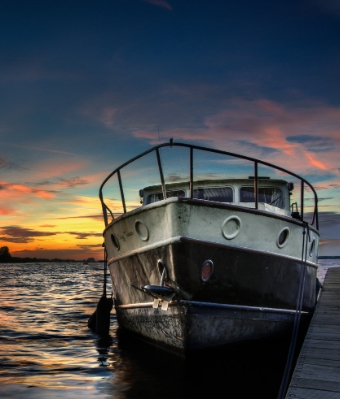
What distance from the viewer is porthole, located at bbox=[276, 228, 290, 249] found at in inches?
281

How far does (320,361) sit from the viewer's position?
5512 millimetres

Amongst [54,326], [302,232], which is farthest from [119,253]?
[54,326]

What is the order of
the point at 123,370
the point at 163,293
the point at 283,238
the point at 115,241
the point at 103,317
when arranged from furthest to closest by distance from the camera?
1. the point at 103,317
2. the point at 115,241
3. the point at 283,238
4. the point at 123,370
5. the point at 163,293

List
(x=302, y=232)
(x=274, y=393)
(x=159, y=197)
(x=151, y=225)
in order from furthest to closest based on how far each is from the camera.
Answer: (x=159, y=197) → (x=302, y=232) → (x=151, y=225) → (x=274, y=393)

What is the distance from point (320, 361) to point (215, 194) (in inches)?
164

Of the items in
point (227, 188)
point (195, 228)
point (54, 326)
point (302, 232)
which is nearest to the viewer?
point (195, 228)

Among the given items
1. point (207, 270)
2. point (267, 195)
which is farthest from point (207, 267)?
point (267, 195)

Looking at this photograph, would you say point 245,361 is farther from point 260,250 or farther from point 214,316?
point 260,250

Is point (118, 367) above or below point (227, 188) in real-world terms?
below

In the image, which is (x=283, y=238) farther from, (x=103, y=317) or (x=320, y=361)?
(x=103, y=317)

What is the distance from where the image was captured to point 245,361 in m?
6.86

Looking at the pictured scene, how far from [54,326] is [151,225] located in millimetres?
6195

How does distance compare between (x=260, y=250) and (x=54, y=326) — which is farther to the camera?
(x=54, y=326)

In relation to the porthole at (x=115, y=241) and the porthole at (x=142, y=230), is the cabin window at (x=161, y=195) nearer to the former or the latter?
the porthole at (x=115, y=241)
